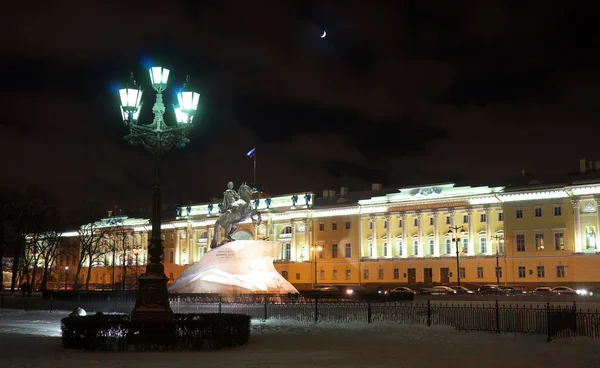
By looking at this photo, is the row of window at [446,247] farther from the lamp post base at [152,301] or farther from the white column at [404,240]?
the lamp post base at [152,301]

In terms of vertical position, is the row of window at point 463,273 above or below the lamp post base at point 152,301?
above

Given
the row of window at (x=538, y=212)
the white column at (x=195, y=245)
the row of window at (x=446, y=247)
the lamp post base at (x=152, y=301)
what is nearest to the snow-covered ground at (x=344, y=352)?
the lamp post base at (x=152, y=301)

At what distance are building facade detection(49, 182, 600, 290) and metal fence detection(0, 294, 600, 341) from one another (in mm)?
36410

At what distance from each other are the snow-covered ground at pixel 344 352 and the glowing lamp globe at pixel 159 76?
7.43 m

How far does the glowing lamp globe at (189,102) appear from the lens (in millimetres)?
20734

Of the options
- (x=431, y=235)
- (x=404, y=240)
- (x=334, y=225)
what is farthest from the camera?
(x=334, y=225)

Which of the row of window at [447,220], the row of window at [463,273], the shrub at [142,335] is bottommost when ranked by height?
the shrub at [142,335]

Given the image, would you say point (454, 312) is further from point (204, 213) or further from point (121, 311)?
point (204, 213)

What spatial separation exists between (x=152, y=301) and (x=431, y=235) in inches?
2938

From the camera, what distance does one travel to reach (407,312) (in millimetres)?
29859

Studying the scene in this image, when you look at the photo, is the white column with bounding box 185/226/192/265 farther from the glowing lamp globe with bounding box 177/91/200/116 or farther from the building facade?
the glowing lamp globe with bounding box 177/91/200/116

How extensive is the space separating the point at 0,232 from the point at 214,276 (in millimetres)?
28156

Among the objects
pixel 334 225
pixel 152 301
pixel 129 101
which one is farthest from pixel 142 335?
pixel 334 225

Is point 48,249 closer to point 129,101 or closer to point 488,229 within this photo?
point 488,229
